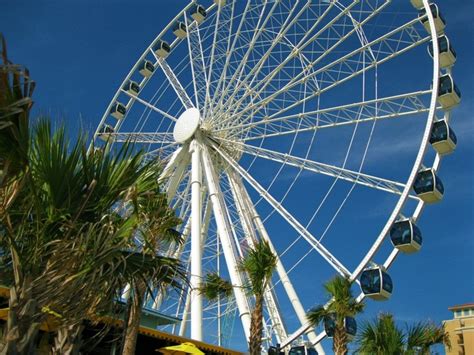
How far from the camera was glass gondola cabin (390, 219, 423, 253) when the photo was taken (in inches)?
760

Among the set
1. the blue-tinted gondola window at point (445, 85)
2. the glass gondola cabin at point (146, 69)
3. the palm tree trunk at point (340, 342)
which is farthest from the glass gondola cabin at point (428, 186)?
the glass gondola cabin at point (146, 69)

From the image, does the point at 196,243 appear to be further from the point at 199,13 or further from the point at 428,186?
the point at 199,13

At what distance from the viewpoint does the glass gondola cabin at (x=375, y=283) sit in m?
19.0

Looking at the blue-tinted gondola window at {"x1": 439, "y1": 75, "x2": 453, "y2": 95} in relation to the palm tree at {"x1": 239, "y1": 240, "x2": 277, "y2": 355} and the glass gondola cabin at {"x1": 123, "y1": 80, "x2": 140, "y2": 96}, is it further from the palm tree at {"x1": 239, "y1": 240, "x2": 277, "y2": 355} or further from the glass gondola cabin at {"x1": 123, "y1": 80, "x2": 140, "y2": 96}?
the glass gondola cabin at {"x1": 123, "y1": 80, "x2": 140, "y2": 96}

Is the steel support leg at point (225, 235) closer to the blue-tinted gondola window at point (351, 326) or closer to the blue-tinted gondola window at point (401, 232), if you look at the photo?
the blue-tinted gondola window at point (351, 326)

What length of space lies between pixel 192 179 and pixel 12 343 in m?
18.3

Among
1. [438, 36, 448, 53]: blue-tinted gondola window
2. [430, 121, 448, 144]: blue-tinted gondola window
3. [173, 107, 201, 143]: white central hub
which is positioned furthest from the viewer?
[173, 107, 201, 143]: white central hub

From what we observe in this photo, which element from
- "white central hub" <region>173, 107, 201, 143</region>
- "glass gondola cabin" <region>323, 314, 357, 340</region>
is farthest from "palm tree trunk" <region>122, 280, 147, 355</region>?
"white central hub" <region>173, 107, 201, 143</region>

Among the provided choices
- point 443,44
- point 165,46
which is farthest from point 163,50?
point 443,44

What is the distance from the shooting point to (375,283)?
18922 millimetres

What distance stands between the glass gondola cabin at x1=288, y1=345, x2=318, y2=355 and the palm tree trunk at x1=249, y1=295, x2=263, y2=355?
6.49m

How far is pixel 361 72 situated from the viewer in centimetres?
2377

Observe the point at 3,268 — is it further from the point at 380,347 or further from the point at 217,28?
the point at 217,28

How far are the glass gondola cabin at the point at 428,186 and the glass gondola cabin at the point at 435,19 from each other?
576 centimetres
